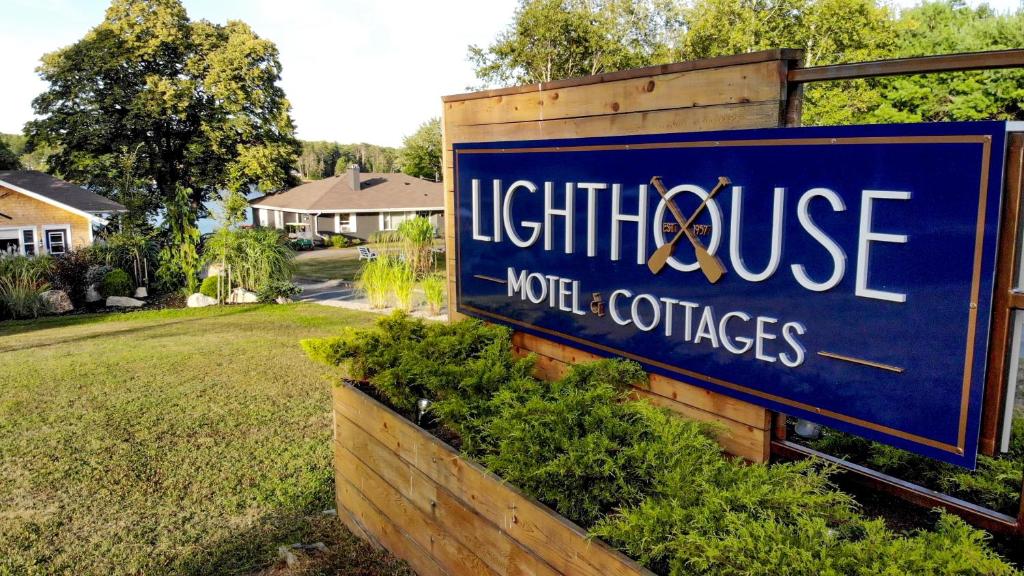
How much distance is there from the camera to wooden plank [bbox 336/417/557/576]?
8.52 ft

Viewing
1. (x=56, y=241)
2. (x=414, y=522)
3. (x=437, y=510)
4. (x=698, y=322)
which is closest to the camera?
(x=698, y=322)

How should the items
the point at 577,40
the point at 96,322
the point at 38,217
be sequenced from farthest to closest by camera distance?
the point at 577,40, the point at 38,217, the point at 96,322

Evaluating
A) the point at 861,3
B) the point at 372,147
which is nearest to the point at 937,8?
the point at 861,3

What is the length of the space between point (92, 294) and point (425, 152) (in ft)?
106

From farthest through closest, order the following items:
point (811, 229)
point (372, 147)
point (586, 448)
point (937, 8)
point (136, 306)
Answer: point (372, 147)
point (937, 8)
point (136, 306)
point (586, 448)
point (811, 229)

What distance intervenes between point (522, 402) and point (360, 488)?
1.28m

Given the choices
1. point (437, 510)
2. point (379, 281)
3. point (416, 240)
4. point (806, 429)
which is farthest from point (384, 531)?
point (416, 240)

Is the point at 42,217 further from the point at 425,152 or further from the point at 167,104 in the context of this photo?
the point at 425,152

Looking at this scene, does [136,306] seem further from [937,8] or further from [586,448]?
[937,8]

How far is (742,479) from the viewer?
2352 mm

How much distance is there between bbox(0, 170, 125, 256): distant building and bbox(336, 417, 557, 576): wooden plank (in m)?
21.5

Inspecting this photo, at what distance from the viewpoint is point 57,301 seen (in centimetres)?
1518

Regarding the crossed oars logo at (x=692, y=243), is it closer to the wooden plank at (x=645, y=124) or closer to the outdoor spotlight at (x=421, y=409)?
the wooden plank at (x=645, y=124)

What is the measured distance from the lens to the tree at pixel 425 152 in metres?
46.7
